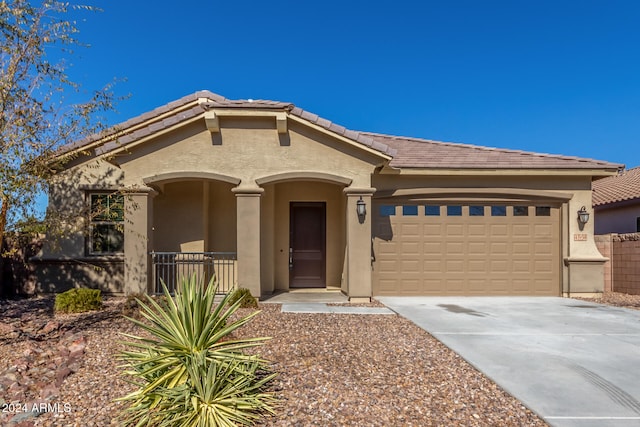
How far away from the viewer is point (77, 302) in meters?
8.01

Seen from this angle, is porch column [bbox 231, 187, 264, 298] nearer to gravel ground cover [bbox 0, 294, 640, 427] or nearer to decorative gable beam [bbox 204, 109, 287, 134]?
decorative gable beam [bbox 204, 109, 287, 134]

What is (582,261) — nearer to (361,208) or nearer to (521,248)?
(521,248)

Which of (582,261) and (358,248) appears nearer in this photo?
(358,248)

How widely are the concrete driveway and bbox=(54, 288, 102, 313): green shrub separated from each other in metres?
6.39

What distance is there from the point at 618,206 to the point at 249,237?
1426 centimetres

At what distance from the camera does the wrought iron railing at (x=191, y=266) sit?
987 centimetres

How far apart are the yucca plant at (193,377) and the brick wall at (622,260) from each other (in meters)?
11.9

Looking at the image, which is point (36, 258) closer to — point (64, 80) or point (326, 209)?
point (64, 80)

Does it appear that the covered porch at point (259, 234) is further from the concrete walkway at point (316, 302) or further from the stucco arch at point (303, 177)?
the concrete walkway at point (316, 302)

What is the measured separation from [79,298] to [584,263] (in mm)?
12506

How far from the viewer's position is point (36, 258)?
10.2 metres

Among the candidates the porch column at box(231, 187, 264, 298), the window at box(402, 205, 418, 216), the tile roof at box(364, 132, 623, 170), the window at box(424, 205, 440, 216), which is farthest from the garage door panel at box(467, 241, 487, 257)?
the porch column at box(231, 187, 264, 298)

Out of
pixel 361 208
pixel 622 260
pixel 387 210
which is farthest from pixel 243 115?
pixel 622 260

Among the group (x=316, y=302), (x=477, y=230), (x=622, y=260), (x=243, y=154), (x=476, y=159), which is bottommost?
(x=316, y=302)
